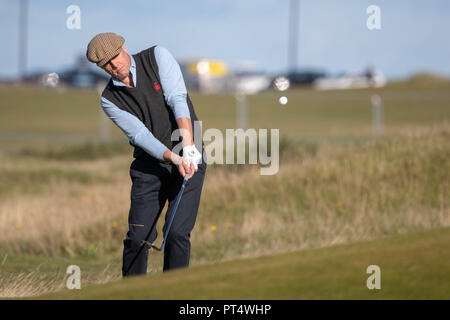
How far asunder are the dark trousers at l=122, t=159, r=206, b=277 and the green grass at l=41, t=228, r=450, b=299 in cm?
128

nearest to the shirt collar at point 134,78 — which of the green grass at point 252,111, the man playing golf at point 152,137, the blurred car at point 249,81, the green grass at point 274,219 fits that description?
the man playing golf at point 152,137

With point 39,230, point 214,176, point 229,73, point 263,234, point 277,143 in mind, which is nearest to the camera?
point 263,234

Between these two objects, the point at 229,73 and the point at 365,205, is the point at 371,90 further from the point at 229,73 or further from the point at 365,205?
the point at 365,205

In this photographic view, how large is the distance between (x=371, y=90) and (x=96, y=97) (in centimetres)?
1411

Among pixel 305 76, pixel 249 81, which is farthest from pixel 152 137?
pixel 305 76

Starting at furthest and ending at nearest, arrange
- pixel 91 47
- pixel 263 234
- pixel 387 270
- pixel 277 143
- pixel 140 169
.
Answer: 1. pixel 277 143
2. pixel 263 234
3. pixel 140 169
4. pixel 91 47
5. pixel 387 270

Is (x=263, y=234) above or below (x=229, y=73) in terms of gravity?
below

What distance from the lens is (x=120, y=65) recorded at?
450 cm

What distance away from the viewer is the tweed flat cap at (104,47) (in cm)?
441

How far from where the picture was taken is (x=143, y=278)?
321 cm

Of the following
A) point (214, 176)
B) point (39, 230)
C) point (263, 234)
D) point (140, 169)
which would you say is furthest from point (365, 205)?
→ point (140, 169)

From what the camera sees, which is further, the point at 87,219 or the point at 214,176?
the point at 214,176

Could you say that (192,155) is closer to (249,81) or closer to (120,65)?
(120,65)

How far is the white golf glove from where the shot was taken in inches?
174
